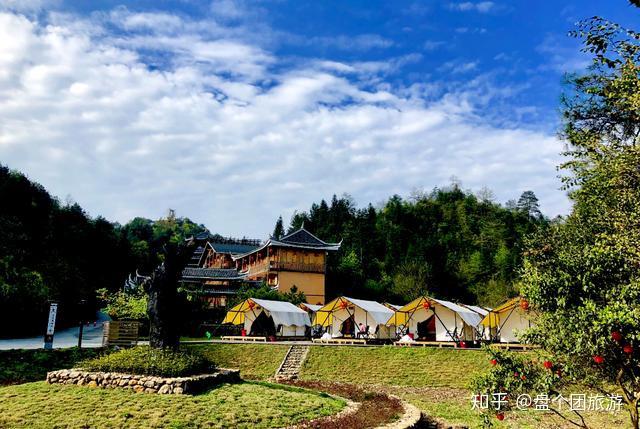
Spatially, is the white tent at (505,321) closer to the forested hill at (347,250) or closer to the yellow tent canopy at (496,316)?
the yellow tent canopy at (496,316)

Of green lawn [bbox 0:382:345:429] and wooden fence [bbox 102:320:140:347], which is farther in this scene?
wooden fence [bbox 102:320:140:347]

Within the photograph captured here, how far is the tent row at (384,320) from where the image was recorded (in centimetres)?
2569

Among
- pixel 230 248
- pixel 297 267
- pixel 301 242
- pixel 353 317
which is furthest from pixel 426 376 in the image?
pixel 230 248

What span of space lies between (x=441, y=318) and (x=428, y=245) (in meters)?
27.2

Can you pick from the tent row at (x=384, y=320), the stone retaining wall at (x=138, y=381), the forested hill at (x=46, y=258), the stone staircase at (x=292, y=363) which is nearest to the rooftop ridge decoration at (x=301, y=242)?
the tent row at (x=384, y=320)

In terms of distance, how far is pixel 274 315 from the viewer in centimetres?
3067

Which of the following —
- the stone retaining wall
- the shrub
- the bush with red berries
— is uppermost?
the bush with red berries

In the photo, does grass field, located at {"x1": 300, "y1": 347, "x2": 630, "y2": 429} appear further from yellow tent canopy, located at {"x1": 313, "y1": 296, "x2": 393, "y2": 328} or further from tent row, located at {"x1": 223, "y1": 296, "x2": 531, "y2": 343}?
yellow tent canopy, located at {"x1": 313, "y1": 296, "x2": 393, "y2": 328}

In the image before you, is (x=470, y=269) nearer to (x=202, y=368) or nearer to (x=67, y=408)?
(x=202, y=368)

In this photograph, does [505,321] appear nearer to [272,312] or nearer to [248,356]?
[248,356]

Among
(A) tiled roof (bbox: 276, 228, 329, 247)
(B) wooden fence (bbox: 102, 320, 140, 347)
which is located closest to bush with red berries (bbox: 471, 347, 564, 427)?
(B) wooden fence (bbox: 102, 320, 140, 347)

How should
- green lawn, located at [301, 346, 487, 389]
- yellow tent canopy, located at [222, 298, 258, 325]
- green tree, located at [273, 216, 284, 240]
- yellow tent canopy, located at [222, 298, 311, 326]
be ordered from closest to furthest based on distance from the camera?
green lawn, located at [301, 346, 487, 389], yellow tent canopy, located at [222, 298, 311, 326], yellow tent canopy, located at [222, 298, 258, 325], green tree, located at [273, 216, 284, 240]

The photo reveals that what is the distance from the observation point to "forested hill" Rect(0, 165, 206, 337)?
31.4 metres

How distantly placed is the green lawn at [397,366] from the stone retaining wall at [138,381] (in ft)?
28.9
